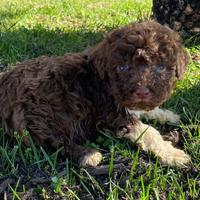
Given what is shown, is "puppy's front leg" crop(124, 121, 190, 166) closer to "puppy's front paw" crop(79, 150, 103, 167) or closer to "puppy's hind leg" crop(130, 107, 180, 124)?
"puppy's front paw" crop(79, 150, 103, 167)

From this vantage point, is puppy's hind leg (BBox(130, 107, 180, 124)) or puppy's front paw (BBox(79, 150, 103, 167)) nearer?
puppy's front paw (BBox(79, 150, 103, 167))

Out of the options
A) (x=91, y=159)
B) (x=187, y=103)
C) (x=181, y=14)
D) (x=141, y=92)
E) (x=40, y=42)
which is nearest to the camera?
(x=141, y=92)

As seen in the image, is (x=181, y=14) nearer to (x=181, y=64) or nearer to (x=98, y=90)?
(x=181, y=64)

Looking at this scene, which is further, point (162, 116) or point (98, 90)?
point (162, 116)

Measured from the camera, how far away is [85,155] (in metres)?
4.27

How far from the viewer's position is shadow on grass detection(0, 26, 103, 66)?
21.3 feet

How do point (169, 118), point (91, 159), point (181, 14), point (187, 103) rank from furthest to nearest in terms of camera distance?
point (181, 14) → point (187, 103) → point (169, 118) → point (91, 159)

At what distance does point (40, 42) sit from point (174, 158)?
10.5 ft

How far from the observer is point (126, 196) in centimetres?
393

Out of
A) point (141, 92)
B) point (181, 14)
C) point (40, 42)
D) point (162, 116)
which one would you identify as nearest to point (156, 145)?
point (141, 92)

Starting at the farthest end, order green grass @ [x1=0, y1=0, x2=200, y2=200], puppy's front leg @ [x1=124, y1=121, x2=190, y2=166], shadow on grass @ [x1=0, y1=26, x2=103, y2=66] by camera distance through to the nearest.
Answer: shadow on grass @ [x1=0, y1=26, x2=103, y2=66] → puppy's front leg @ [x1=124, y1=121, x2=190, y2=166] → green grass @ [x1=0, y1=0, x2=200, y2=200]


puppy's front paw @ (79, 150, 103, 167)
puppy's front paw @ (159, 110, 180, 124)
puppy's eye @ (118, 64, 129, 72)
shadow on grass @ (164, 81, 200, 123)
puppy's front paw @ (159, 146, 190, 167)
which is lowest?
shadow on grass @ (164, 81, 200, 123)

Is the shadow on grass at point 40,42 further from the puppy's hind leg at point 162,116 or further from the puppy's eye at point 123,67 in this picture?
the puppy's eye at point 123,67

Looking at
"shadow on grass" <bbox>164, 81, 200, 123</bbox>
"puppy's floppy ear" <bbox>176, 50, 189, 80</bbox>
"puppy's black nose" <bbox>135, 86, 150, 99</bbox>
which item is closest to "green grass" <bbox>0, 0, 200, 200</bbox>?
"shadow on grass" <bbox>164, 81, 200, 123</bbox>
